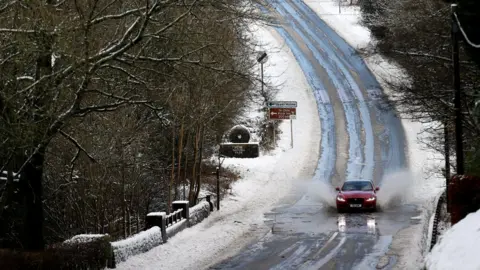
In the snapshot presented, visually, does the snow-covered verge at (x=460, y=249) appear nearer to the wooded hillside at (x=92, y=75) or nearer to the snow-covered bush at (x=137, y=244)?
the wooded hillside at (x=92, y=75)

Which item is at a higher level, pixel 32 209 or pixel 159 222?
pixel 32 209

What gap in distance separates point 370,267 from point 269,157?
2914 cm

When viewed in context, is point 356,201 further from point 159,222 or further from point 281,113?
point 281,113

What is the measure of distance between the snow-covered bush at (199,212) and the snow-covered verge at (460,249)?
15.7 m

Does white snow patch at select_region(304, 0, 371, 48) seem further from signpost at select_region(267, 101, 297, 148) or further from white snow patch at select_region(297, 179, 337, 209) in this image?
white snow patch at select_region(297, 179, 337, 209)

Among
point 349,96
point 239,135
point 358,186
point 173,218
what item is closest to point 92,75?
point 173,218

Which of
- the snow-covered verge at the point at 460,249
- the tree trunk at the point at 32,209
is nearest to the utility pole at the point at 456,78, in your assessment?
the snow-covered verge at the point at 460,249

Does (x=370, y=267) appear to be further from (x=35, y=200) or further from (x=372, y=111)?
(x=372, y=111)

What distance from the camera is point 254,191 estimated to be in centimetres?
3866

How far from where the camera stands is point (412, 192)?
37.5 m

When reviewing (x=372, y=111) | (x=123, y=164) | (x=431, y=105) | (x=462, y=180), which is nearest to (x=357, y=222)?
(x=431, y=105)

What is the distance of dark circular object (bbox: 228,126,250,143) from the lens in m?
47.5

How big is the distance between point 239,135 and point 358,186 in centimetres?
1587

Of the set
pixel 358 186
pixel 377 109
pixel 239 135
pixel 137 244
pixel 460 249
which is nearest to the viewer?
pixel 460 249
